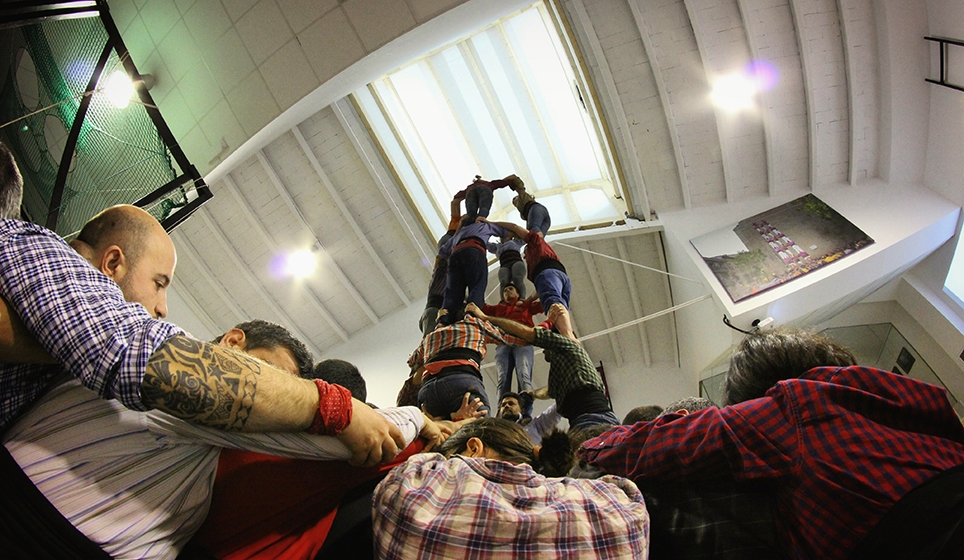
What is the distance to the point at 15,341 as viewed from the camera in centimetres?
124

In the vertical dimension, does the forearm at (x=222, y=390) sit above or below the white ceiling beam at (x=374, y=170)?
below

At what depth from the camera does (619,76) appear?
Answer: 7.80m

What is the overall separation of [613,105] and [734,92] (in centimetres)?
170

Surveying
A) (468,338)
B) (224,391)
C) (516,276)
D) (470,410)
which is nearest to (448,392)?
(470,410)

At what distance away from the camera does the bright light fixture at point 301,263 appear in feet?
30.6

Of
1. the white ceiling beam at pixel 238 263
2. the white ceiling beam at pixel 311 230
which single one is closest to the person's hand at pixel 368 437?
the white ceiling beam at pixel 238 263

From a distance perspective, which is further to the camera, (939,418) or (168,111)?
(168,111)

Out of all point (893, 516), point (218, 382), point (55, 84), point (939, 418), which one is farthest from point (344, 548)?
point (55, 84)

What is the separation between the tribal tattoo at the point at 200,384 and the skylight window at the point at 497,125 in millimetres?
8055

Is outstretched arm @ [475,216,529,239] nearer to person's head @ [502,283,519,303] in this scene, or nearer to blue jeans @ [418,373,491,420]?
person's head @ [502,283,519,303]

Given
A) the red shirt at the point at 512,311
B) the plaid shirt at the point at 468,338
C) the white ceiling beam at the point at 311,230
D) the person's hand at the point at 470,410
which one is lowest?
the person's hand at the point at 470,410

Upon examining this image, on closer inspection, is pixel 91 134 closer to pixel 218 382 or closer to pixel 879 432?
pixel 218 382

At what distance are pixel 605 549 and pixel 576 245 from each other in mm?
8335

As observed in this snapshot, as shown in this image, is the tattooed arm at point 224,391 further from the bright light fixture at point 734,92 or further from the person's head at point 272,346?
the bright light fixture at point 734,92
